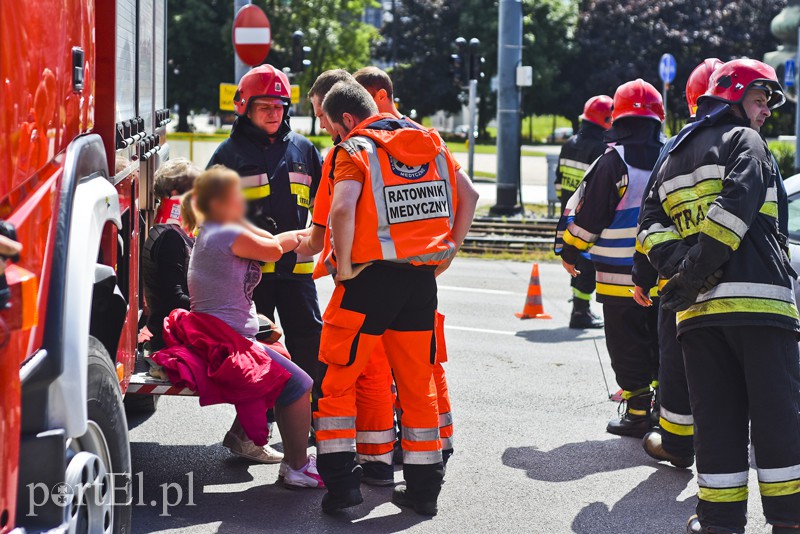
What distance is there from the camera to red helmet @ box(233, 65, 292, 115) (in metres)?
4.85

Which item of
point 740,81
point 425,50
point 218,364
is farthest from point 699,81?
point 425,50

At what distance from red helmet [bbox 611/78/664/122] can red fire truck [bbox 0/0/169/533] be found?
3.43m

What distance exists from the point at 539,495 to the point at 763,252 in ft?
5.15

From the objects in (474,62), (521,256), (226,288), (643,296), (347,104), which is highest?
(474,62)

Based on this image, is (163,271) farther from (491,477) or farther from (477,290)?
(477,290)

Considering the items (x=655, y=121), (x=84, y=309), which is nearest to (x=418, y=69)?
(x=655, y=121)

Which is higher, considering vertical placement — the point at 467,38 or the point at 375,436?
the point at 467,38

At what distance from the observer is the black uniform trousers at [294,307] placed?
5956 mm

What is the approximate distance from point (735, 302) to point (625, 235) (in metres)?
2.14

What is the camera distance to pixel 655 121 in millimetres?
6633

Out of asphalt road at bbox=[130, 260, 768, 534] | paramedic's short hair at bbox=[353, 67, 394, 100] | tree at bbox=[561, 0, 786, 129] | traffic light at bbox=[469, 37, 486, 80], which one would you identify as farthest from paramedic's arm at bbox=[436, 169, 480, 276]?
tree at bbox=[561, 0, 786, 129]

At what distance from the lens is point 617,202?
6613 millimetres

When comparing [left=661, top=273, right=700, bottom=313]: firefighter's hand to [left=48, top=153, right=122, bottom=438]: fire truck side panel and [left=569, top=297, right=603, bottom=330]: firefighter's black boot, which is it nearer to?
[left=48, top=153, right=122, bottom=438]: fire truck side panel

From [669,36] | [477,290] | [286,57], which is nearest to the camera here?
[477,290]
